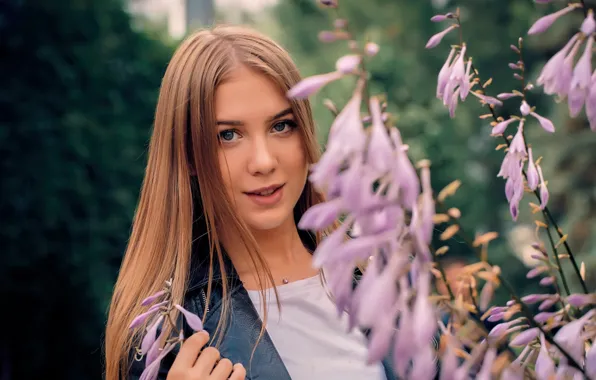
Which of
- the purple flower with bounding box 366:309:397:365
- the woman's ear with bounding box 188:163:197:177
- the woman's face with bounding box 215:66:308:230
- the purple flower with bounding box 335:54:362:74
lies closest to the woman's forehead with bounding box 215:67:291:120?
the woman's face with bounding box 215:66:308:230

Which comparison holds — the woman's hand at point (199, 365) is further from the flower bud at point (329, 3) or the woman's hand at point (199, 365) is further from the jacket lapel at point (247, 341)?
the flower bud at point (329, 3)

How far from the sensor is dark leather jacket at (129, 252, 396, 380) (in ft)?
4.08

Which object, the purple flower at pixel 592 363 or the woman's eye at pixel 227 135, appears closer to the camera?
the purple flower at pixel 592 363

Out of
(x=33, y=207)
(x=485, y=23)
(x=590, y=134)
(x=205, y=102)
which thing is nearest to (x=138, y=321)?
(x=205, y=102)

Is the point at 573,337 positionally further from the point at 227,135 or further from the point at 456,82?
the point at 227,135

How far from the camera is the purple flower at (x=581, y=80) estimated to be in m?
0.64

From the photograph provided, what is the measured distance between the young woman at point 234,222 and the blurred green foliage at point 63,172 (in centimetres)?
193

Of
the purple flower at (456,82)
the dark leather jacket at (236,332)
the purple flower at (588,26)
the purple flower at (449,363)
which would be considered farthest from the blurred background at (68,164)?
the purple flower at (449,363)

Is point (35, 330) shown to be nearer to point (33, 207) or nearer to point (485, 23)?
point (33, 207)

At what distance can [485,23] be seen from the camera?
7.91 metres

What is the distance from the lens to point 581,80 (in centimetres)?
65

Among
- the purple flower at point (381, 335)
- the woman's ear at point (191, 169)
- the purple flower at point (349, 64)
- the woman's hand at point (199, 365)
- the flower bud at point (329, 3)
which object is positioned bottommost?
the woman's hand at point (199, 365)

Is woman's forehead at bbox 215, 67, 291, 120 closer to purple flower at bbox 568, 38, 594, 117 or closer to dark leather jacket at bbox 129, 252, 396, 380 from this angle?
dark leather jacket at bbox 129, 252, 396, 380

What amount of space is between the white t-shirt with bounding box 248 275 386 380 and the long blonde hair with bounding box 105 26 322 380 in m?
0.06
